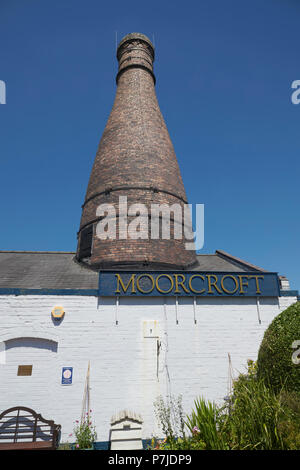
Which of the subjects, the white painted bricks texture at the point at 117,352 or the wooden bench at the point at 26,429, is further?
the white painted bricks texture at the point at 117,352

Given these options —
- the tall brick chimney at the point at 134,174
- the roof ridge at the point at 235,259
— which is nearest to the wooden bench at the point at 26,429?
the tall brick chimney at the point at 134,174

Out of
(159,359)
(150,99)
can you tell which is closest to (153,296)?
(159,359)

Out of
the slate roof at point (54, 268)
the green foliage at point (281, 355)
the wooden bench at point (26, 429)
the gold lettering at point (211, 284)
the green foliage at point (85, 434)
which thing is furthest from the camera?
the slate roof at point (54, 268)

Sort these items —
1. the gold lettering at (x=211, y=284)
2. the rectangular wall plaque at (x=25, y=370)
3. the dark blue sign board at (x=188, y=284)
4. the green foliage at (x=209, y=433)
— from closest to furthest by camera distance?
the green foliage at (x=209, y=433) → the rectangular wall plaque at (x=25, y=370) → the dark blue sign board at (x=188, y=284) → the gold lettering at (x=211, y=284)

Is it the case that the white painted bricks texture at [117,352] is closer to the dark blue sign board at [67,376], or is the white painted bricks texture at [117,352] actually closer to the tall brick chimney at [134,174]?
the dark blue sign board at [67,376]

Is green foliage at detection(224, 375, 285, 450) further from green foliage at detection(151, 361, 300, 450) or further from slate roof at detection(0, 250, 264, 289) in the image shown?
slate roof at detection(0, 250, 264, 289)

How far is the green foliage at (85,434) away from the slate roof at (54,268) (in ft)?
12.6

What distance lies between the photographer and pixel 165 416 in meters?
8.02

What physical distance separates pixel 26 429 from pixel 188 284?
19.9 ft

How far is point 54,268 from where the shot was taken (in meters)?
11.7

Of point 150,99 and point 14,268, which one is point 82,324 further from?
point 150,99

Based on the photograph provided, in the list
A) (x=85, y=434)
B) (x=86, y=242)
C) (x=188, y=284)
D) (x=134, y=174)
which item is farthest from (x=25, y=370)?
(x=134, y=174)

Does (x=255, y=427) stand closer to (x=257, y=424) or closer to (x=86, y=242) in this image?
(x=257, y=424)

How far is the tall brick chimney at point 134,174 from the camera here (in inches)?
448
